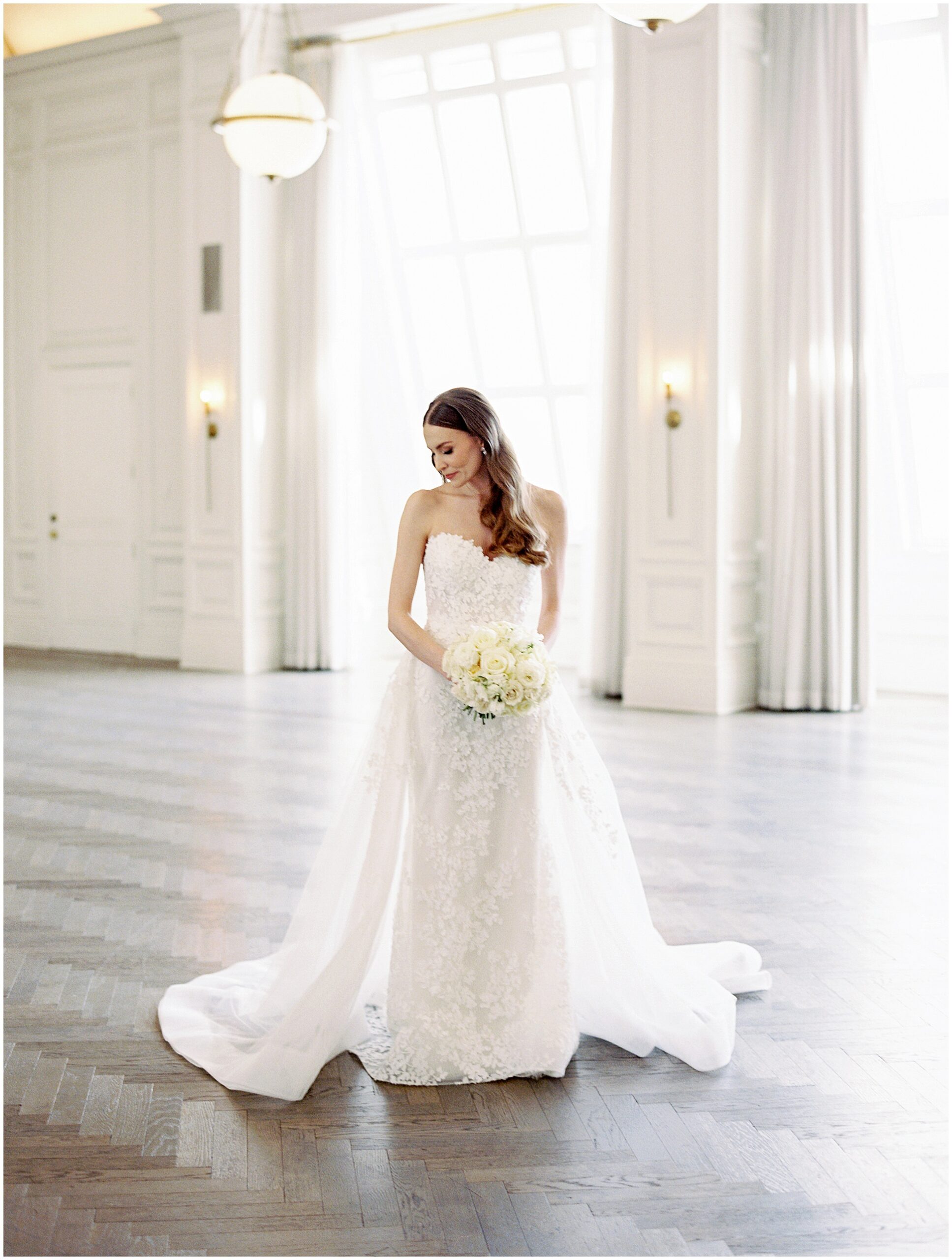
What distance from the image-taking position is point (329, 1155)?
283 centimetres

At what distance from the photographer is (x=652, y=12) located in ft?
16.1

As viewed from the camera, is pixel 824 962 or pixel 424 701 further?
pixel 824 962

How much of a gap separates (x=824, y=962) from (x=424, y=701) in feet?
5.16

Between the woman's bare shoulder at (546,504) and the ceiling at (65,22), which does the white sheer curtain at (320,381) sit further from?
the woman's bare shoulder at (546,504)

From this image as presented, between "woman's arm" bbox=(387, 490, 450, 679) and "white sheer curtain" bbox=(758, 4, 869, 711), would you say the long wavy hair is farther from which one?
"white sheer curtain" bbox=(758, 4, 869, 711)

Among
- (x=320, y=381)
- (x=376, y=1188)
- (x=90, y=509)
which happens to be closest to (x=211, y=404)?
(x=320, y=381)

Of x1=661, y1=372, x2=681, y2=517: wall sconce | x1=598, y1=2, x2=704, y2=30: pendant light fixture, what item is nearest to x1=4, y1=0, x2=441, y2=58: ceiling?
x1=661, y1=372, x2=681, y2=517: wall sconce

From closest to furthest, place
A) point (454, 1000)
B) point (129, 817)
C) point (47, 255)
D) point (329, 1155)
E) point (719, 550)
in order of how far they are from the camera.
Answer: point (329, 1155) → point (454, 1000) → point (129, 817) → point (719, 550) → point (47, 255)

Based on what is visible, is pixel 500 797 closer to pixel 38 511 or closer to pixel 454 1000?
pixel 454 1000

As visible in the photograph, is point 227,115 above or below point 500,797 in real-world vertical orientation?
above

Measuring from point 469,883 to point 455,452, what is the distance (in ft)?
3.60

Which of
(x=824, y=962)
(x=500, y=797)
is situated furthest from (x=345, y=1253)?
(x=824, y=962)

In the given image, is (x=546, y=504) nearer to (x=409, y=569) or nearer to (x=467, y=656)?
(x=409, y=569)

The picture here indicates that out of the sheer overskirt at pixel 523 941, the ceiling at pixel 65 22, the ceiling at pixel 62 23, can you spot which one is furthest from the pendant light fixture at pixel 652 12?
the ceiling at pixel 62 23
